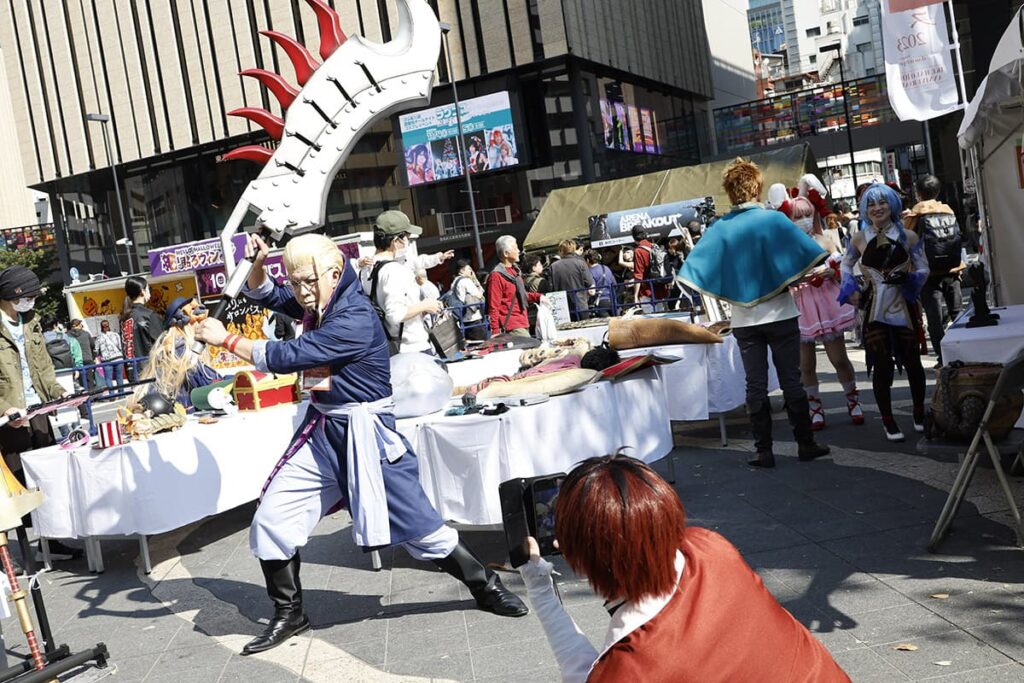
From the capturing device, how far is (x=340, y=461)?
4652 millimetres

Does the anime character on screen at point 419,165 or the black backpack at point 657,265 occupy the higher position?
the anime character on screen at point 419,165

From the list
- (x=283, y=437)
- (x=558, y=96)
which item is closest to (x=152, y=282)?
(x=558, y=96)

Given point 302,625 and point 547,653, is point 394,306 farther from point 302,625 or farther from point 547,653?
point 547,653

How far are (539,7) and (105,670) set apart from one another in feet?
104

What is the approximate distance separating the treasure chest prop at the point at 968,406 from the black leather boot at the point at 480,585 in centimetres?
237

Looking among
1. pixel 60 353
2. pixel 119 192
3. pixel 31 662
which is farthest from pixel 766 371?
pixel 119 192

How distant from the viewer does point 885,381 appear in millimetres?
6941

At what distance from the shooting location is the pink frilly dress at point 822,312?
7.81 meters

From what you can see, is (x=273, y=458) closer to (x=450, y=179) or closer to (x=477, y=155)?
(x=477, y=155)

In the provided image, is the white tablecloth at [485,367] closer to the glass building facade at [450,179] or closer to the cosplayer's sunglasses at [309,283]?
the cosplayer's sunglasses at [309,283]

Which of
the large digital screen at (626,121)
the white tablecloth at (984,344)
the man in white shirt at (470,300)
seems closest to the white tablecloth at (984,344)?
the white tablecloth at (984,344)

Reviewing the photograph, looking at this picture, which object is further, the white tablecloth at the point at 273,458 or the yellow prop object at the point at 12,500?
the white tablecloth at the point at 273,458

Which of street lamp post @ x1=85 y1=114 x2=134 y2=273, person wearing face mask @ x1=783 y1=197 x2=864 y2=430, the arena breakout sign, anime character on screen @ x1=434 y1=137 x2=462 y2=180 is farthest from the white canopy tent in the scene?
street lamp post @ x1=85 y1=114 x2=134 y2=273

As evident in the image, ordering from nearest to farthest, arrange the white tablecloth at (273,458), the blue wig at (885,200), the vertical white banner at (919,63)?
the white tablecloth at (273,458) < the blue wig at (885,200) < the vertical white banner at (919,63)
